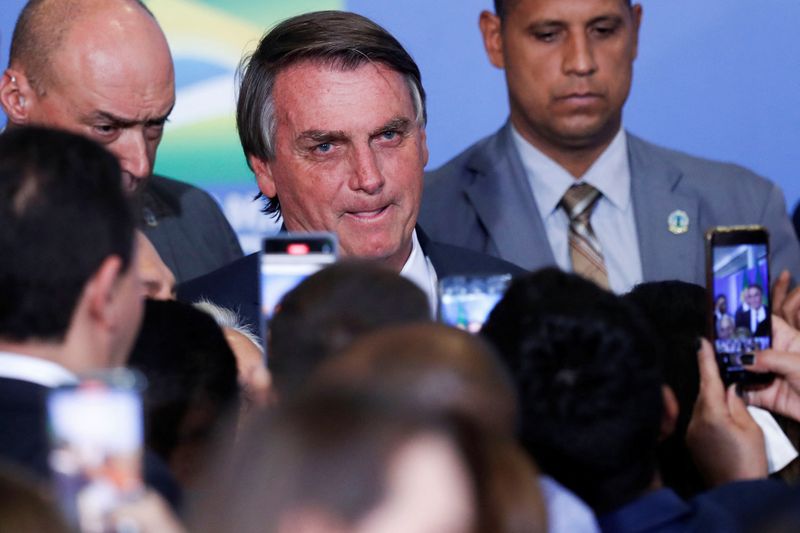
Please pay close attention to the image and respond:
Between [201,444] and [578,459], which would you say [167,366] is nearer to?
[201,444]

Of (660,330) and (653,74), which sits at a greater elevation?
(653,74)

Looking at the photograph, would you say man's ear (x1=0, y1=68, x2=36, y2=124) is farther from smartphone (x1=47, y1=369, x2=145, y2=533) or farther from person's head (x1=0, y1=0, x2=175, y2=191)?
smartphone (x1=47, y1=369, x2=145, y2=533)

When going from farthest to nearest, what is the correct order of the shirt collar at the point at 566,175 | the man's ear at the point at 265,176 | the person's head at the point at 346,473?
the shirt collar at the point at 566,175, the man's ear at the point at 265,176, the person's head at the point at 346,473

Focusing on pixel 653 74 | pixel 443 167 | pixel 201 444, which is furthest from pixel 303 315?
pixel 653 74

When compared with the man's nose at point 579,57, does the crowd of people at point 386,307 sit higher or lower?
lower

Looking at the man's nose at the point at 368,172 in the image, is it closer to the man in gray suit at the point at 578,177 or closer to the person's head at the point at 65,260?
the man in gray suit at the point at 578,177

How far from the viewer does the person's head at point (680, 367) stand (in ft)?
8.52

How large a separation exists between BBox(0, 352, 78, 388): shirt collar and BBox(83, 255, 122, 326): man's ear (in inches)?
3.2

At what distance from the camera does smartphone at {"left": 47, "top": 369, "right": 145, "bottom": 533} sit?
64.4 inches

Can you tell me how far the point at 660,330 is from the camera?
268cm

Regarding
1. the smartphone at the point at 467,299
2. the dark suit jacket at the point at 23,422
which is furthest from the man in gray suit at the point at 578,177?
the dark suit jacket at the point at 23,422

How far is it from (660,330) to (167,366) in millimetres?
915

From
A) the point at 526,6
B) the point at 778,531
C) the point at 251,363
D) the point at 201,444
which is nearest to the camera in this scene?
the point at 778,531

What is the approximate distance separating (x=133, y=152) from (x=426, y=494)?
8.16 feet
